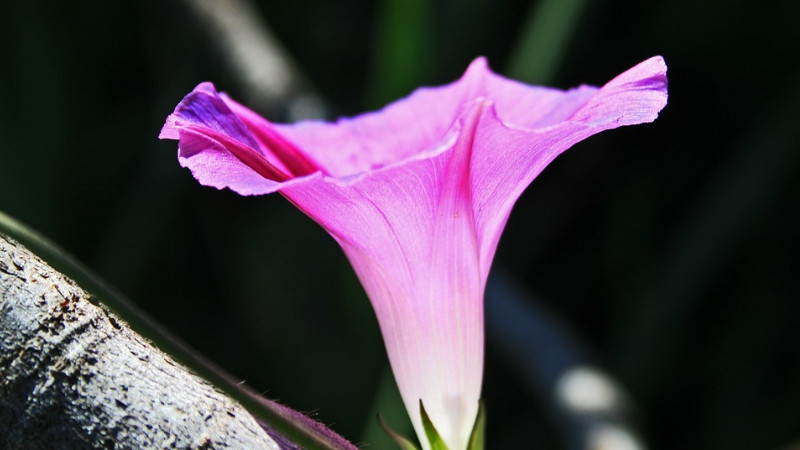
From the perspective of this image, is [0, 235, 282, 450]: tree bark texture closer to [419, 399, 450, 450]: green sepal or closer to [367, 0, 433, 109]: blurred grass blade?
[419, 399, 450, 450]: green sepal

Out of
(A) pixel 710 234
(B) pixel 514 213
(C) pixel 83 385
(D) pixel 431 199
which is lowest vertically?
(C) pixel 83 385

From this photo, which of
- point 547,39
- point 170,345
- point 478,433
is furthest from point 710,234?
point 170,345

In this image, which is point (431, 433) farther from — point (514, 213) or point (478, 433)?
point (514, 213)

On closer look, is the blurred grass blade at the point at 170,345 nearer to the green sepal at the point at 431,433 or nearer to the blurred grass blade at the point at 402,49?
the green sepal at the point at 431,433

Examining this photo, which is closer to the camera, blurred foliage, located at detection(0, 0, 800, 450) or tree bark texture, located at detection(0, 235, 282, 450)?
tree bark texture, located at detection(0, 235, 282, 450)

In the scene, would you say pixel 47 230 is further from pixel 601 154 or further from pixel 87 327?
pixel 87 327

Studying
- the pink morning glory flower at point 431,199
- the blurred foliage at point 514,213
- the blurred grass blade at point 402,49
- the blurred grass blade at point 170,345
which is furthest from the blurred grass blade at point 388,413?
the blurred grass blade at point 170,345

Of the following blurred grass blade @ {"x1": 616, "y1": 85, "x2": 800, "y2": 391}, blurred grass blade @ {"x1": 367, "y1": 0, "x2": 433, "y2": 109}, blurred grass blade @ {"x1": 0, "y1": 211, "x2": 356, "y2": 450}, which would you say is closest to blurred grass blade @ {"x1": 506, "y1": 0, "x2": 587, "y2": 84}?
blurred grass blade @ {"x1": 367, "y1": 0, "x2": 433, "y2": 109}
